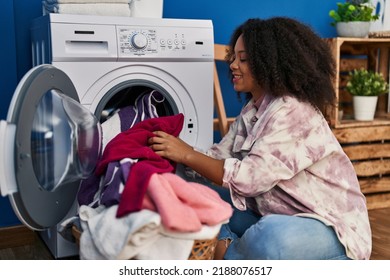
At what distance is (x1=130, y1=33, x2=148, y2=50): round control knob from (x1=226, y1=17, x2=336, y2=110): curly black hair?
1.34 ft

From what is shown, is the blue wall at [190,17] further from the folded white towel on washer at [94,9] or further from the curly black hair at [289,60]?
the curly black hair at [289,60]

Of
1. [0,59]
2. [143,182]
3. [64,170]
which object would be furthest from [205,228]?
[0,59]

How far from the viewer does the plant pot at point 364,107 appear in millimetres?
2660

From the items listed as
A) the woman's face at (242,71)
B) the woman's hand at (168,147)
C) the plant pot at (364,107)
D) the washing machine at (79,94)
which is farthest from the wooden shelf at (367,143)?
the woman's hand at (168,147)

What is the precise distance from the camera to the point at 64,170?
1.42 metres

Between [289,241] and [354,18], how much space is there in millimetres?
1632

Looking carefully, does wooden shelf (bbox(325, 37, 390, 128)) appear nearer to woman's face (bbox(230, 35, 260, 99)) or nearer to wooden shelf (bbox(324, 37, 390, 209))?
wooden shelf (bbox(324, 37, 390, 209))

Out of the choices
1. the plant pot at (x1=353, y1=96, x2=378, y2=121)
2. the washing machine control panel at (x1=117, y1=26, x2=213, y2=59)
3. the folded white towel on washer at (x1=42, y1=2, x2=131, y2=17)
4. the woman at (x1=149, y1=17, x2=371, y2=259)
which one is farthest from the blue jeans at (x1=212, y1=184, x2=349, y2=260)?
the plant pot at (x1=353, y1=96, x2=378, y2=121)

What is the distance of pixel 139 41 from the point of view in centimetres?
184

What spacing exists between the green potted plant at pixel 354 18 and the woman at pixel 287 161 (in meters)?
1.08

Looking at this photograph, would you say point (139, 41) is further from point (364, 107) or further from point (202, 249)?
point (364, 107)

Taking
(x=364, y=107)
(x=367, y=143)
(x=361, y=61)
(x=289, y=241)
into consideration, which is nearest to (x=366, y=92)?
(x=364, y=107)

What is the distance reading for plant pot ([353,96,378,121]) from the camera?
2.66m

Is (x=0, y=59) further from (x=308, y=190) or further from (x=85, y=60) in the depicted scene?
(x=308, y=190)
